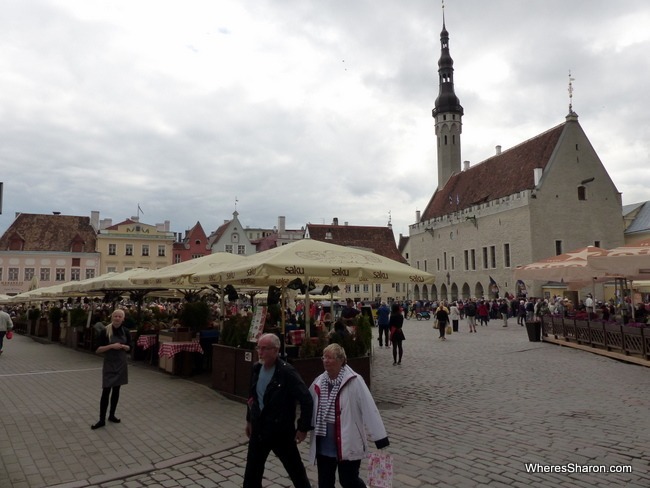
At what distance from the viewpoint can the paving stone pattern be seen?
5477 mm

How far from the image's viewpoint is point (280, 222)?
88438 millimetres

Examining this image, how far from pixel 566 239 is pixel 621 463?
5234 cm

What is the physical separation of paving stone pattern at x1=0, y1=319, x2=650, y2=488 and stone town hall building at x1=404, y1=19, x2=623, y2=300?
4132 centimetres

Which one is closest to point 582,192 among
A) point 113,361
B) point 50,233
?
point 113,361

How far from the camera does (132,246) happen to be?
65.9 meters

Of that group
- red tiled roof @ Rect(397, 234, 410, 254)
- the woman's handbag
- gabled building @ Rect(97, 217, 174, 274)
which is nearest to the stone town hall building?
red tiled roof @ Rect(397, 234, 410, 254)

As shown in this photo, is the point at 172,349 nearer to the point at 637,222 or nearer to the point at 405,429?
the point at 405,429

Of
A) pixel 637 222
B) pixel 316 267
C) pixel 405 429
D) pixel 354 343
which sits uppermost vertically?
pixel 637 222

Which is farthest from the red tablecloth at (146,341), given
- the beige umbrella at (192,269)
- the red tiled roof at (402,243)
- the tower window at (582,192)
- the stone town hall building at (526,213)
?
the red tiled roof at (402,243)

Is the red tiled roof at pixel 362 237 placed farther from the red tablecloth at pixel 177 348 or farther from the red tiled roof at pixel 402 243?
the red tablecloth at pixel 177 348

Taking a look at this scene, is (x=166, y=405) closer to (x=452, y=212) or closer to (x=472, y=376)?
(x=472, y=376)

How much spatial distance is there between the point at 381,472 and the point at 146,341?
38.9 ft

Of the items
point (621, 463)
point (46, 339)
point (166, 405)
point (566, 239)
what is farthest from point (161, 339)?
point (566, 239)

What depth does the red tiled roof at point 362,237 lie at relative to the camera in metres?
74.6
